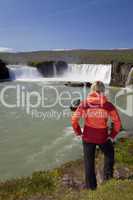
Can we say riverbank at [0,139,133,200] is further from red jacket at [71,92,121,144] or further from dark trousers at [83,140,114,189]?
red jacket at [71,92,121,144]

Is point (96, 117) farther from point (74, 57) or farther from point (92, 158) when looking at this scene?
point (74, 57)

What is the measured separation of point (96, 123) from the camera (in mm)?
4855

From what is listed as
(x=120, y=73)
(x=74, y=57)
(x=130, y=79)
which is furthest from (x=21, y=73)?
(x=74, y=57)

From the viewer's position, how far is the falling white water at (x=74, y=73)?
174ft

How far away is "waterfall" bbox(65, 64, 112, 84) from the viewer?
52.3m

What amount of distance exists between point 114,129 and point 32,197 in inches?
82.6

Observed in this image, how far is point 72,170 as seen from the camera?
753 centimetres

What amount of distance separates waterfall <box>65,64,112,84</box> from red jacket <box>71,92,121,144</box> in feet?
155

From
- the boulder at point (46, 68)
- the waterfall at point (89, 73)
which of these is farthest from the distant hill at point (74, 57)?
the waterfall at point (89, 73)

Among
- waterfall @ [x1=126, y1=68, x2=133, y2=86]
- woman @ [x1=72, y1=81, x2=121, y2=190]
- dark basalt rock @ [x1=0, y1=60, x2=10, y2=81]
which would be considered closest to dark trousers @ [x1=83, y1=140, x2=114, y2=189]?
woman @ [x1=72, y1=81, x2=121, y2=190]

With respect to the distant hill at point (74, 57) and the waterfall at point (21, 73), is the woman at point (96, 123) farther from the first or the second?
the distant hill at point (74, 57)

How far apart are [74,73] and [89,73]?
4.80 metres

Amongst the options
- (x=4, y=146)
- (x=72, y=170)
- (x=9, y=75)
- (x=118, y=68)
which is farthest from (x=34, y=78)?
(x=72, y=170)

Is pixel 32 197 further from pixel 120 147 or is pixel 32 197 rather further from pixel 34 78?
pixel 34 78
